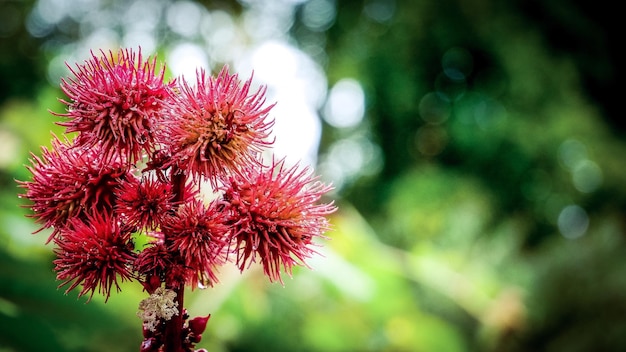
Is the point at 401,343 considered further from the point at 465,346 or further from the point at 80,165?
the point at 80,165

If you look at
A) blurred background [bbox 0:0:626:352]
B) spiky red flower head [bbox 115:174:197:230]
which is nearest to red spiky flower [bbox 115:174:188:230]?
spiky red flower head [bbox 115:174:197:230]

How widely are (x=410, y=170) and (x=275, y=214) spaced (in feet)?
13.6

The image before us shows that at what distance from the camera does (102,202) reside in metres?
0.54

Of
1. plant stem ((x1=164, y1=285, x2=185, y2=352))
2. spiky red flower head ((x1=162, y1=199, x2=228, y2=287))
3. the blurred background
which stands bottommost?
plant stem ((x1=164, y1=285, x2=185, y2=352))

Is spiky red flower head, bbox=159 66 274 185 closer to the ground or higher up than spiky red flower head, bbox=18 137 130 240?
higher up

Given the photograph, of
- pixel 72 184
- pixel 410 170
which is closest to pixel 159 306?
pixel 72 184

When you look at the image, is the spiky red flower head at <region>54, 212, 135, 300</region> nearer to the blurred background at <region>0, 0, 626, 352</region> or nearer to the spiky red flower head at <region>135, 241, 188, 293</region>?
the spiky red flower head at <region>135, 241, 188, 293</region>

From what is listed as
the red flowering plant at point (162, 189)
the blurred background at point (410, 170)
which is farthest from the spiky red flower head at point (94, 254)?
the blurred background at point (410, 170)

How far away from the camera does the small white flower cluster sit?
502 millimetres

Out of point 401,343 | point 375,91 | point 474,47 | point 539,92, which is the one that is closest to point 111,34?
point 375,91

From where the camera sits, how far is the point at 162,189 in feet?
1.69

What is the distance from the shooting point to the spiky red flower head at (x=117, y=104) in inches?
20.0

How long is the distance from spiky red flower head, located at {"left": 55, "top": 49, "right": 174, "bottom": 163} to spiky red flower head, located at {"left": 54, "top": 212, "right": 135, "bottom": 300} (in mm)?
61

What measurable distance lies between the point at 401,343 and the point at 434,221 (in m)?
1.22
